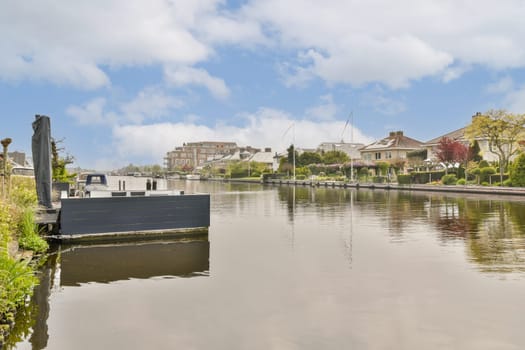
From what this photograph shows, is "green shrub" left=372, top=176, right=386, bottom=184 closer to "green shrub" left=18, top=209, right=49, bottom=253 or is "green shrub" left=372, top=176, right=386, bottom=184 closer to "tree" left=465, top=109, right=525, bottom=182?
"tree" left=465, top=109, right=525, bottom=182

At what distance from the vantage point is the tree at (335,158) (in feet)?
319

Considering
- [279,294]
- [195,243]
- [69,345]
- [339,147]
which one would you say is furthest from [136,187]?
[339,147]

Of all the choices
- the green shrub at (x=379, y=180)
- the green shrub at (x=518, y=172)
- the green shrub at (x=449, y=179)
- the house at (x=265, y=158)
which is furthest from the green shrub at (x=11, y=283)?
the house at (x=265, y=158)

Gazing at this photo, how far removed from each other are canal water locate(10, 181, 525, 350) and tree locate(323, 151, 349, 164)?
83297mm

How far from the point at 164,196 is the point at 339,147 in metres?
102

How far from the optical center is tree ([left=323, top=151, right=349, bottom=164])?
97.1 metres

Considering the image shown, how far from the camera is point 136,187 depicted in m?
17.1

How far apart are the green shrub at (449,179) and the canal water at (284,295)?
37054 millimetres

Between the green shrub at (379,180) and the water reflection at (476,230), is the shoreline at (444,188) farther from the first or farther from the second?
the water reflection at (476,230)

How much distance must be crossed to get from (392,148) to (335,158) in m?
21.8

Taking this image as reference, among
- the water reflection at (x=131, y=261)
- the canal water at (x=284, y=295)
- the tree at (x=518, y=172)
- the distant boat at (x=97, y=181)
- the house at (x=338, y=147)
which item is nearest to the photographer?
the canal water at (x=284, y=295)

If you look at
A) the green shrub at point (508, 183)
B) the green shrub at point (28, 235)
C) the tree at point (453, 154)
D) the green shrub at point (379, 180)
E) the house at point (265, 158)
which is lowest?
the green shrub at point (28, 235)

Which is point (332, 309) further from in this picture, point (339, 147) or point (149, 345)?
point (339, 147)

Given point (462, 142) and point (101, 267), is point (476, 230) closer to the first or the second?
point (101, 267)
